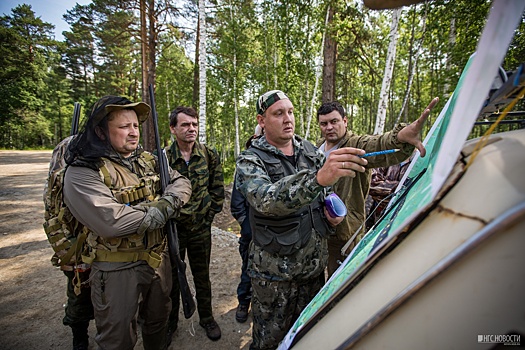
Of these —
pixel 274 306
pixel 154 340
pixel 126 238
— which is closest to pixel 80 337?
pixel 154 340

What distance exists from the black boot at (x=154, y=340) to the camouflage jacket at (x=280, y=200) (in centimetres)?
108

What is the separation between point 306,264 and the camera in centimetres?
189

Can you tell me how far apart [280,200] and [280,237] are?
21.0 inches

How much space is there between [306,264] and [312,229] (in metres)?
0.26

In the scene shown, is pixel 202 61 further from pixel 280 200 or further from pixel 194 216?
pixel 280 200

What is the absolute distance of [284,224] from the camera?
1.78 metres

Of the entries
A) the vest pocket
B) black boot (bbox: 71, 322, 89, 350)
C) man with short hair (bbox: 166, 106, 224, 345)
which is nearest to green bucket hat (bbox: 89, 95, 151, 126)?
man with short hair (bbox: 166, 106, 224, 345)

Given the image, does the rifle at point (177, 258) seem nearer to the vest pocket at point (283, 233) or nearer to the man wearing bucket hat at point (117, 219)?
the man wearing bucket hat at point (117, 219)

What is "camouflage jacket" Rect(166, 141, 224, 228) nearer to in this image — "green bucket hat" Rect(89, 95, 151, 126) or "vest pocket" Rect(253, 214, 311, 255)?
"green bucket hat" Rect(89, 95, 151, 126)

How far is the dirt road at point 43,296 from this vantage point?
284cm

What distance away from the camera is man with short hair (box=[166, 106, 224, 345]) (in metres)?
2.92

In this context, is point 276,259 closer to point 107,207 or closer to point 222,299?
point 107,207

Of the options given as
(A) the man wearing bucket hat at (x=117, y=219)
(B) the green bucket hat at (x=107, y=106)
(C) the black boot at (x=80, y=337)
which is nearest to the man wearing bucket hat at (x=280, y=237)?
(A) the man wearing bucket hat at (x=117, y=219)

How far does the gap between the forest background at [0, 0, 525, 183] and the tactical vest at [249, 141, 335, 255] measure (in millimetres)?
2939
